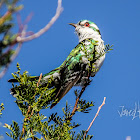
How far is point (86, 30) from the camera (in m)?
6.52

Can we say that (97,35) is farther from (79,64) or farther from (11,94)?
(11,94)

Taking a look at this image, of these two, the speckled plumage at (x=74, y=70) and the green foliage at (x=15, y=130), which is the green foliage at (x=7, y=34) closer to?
the green foliage at (x=15, y=130)

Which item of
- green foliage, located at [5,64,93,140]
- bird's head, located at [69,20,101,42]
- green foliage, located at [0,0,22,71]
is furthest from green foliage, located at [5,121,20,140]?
bird's head, located at [69,20,101,42]

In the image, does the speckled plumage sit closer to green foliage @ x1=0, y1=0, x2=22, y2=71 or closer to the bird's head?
the bird's head

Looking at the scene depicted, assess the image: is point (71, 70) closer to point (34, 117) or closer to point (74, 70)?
point (74, 70)

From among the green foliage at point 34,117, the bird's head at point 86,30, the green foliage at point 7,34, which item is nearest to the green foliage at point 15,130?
the green foliage at point 34,117

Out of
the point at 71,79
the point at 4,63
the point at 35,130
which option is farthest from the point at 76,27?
the point at 4,63

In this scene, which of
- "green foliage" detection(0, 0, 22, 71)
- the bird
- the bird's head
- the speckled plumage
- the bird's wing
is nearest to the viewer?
"green foliage" detection(0, 0, 22, 71)

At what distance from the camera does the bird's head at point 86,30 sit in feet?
21.0

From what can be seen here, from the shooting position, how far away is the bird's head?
639cm

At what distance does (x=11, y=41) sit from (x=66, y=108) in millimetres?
1989

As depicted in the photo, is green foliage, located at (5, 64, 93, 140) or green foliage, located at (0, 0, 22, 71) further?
green foliage, located at (5, 64, 93, 140)

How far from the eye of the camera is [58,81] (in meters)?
4.86

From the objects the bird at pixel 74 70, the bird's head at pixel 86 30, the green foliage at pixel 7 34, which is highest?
the bird's head at pixel 86 30
